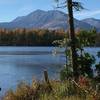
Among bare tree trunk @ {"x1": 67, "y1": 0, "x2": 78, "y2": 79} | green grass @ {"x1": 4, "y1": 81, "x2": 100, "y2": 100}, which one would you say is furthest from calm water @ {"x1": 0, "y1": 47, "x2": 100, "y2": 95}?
green grass @ {"x1": 4, "y1": 81, "x2": 100, "y2": 100}

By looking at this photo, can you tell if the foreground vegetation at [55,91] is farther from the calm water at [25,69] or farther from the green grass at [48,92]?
the calm water at [25,69]

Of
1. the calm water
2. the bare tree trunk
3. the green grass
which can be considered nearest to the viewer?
the green grass

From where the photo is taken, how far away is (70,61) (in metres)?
23.0

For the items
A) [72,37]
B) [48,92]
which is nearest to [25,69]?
[72,37]

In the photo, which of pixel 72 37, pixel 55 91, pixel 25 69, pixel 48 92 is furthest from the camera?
pixel 25 69

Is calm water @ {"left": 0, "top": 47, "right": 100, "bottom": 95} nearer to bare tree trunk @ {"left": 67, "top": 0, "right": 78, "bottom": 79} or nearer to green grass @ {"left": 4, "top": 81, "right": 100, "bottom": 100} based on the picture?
bare tree trunk @ {"left": 67, "top": 0, "right": 78, "bottom": 79}

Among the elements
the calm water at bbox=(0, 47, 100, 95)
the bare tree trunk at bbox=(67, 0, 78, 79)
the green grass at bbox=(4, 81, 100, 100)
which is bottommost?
the calm water at bbox=(0, 47, 100, 95)

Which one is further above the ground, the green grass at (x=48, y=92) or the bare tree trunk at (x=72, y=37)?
the bare tree trunk at (x=72, y=37)

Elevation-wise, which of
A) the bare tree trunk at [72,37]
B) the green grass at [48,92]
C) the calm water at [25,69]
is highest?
the bare tree trunk at [72,37]

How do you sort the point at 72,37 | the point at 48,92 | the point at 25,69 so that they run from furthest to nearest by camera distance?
the point at 25,69
the point at 72,37
the point at 48,92

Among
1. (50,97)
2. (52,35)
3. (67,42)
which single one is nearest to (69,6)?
(67,42)

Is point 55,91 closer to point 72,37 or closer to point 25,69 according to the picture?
point 72,37

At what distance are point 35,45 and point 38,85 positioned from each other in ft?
577

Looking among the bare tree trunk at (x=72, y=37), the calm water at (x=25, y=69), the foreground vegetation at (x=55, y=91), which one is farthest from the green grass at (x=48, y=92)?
the calm water at (x=25, y=69)
